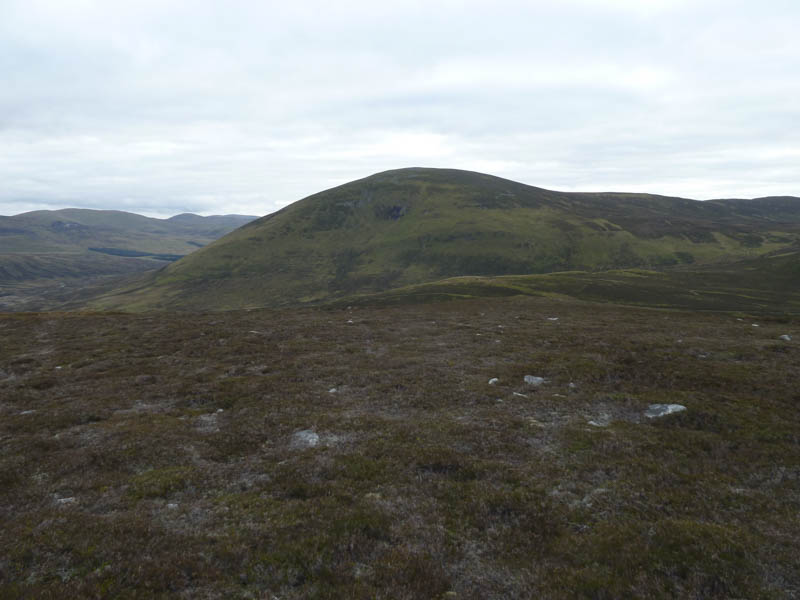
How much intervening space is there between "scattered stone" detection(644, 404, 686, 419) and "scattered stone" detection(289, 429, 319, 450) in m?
14.8

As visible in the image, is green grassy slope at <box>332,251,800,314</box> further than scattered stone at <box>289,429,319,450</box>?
Yes

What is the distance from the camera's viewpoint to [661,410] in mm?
18562

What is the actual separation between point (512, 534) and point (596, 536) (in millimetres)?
2016

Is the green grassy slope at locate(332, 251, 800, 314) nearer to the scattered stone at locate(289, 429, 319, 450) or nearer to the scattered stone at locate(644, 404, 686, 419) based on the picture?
the scattered stone at locate(644, 404, 686, 419)

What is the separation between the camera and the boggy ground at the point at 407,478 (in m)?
8.79

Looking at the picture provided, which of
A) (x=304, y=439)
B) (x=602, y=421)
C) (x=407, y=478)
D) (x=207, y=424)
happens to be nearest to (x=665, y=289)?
(x=602, y=421)

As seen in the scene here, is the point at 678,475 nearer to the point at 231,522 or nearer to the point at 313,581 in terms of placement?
the point at 313,581

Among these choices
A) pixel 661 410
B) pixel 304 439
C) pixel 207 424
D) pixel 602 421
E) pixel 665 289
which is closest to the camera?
pixel 304 439

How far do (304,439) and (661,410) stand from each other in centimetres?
1615

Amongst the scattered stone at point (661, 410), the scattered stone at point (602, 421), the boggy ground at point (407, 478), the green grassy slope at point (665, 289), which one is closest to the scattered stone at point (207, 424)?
the boggy ground at point (407, 478)

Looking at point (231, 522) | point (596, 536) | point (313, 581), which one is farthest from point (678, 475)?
point (231, 522)

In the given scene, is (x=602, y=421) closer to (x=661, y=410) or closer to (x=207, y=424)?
(x=661, y=410)

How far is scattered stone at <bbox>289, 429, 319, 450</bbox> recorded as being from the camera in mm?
16283

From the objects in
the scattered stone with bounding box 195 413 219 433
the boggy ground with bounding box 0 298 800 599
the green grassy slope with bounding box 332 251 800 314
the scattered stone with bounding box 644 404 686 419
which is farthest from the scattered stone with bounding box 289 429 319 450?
the green grassy slope with bounding box 332 251 800 314
